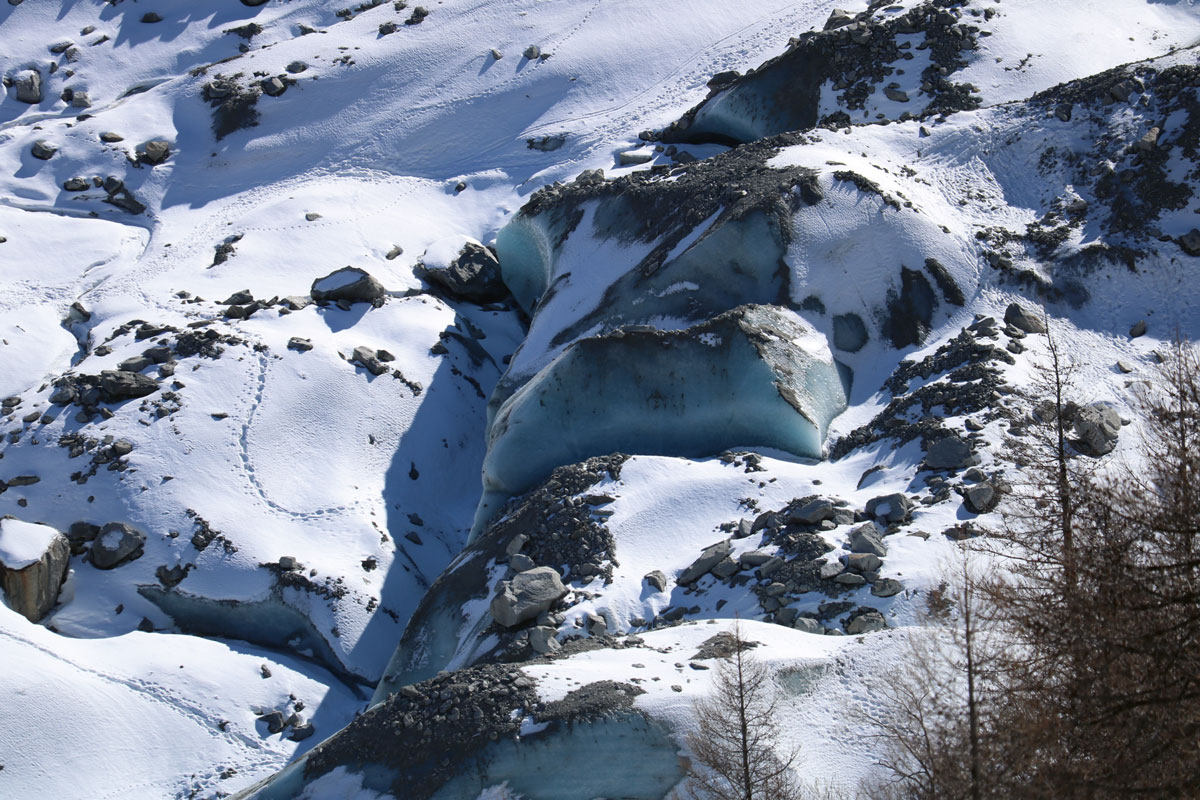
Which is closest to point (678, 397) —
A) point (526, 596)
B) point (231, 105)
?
point (526, 596)

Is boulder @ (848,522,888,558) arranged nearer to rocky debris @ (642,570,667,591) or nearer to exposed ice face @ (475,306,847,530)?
rocky debris @ (642,570,667,591)

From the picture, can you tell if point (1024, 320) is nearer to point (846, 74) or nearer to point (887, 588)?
point (887, 588)

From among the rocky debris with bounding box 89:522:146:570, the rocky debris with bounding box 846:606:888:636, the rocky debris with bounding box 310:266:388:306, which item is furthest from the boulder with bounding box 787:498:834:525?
the rocky debris with bounding box 310:266:388:306

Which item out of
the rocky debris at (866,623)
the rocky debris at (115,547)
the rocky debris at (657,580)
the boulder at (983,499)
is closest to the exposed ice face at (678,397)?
the boulder at (983,499)

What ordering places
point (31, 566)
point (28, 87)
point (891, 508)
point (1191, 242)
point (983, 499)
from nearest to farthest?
point (983, 499)
point (891, 508)
point (31, 566)
point (1191, 242)
point (28, 87)

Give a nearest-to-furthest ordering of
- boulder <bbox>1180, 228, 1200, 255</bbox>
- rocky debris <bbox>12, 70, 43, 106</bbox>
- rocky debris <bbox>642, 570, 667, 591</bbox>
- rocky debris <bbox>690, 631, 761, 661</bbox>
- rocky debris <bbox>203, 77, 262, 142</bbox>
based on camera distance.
Answer: rocky debris <bbox>690, 631, 761, 661</bbox> < rocky debris <bbox>642, 570, 667, 591</bbox> < boulder <bbox>1180, 228, 1200, 255</bbox> < rocky debris <bbox>203, 77, 262, 142</bbox> < rocky debris <bbox>12, 70, 43, 106</bbox>

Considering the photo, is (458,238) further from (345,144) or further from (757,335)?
(757,335)

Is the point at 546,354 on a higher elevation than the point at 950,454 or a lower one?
lower
